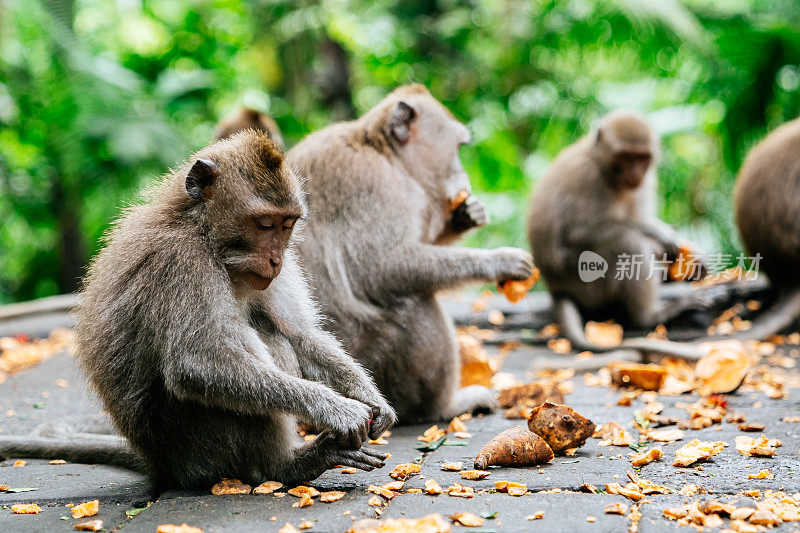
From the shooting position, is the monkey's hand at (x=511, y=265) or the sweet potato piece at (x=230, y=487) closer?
the sweet potato piece at (x=230, y=487)

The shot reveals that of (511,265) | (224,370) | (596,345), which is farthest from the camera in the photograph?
(596,345)

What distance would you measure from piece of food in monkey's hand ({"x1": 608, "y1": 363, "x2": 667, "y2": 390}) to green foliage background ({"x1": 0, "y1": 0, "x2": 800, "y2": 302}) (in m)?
5.45

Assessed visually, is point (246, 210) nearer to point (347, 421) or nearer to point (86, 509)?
point (347, 421)

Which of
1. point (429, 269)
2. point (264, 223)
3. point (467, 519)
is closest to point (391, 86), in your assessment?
point (429, 269)

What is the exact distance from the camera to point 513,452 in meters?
3.11

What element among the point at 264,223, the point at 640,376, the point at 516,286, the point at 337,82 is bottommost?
the point at 640,376

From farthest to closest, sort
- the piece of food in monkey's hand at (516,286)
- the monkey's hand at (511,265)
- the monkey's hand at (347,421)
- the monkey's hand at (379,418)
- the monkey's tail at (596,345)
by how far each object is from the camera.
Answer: the monkey's tail at (596,345) → the piece of food in monkey's hand at (516,286) → the monkey's hand at (511,265) → the monkey's hand at (379,418) → the monkey's hand at (347,421)

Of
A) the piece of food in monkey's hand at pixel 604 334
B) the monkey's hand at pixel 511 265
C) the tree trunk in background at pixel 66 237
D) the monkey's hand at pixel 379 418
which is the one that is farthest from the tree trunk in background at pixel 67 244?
the monkey's hand at pixel 379 418

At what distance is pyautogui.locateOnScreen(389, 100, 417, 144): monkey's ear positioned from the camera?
446 centimetres

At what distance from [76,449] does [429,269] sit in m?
1.99

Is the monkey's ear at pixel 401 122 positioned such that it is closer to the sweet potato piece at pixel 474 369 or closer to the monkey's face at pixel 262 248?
the sweet potato piece at pixel 474 369

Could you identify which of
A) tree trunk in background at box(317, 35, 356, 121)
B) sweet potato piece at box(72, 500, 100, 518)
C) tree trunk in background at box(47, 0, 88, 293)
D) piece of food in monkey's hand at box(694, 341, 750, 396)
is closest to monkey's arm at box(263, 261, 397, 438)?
sweet potato piece at box(72, 500, 100, 518)

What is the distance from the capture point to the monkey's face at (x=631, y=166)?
22.4 ft

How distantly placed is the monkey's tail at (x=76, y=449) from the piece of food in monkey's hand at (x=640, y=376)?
115 inches
